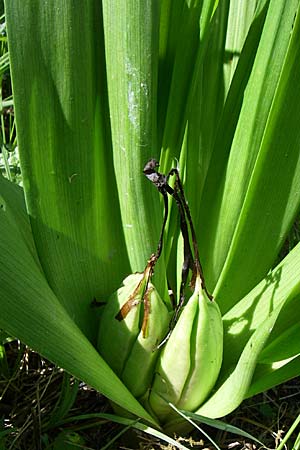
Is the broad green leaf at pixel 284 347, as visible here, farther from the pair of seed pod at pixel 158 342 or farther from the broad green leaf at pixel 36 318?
the broad green leaf at pixel 36 318

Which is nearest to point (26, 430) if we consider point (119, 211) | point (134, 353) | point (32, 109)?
point (134, 353)

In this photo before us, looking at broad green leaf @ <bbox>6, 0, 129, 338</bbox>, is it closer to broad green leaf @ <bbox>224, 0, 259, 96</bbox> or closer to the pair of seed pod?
the pair of seed pod

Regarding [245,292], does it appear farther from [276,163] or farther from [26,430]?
[26,430]

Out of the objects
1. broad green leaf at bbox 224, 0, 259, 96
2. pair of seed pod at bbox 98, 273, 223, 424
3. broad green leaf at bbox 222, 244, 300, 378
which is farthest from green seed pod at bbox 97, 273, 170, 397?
broad green leaf at bbox 224, 0, 259, 96

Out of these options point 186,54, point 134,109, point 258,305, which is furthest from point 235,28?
point 258,305

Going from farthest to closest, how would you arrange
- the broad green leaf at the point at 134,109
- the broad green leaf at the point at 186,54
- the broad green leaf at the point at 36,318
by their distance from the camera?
the broad green leaf at the point at 186,54 → the broad green leaf at the point at 134,109 → the broad green leaf at the point at 36,318

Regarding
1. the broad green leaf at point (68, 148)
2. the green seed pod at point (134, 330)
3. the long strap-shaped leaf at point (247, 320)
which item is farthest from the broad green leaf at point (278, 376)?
the broad green leaf at point (68, 148)
